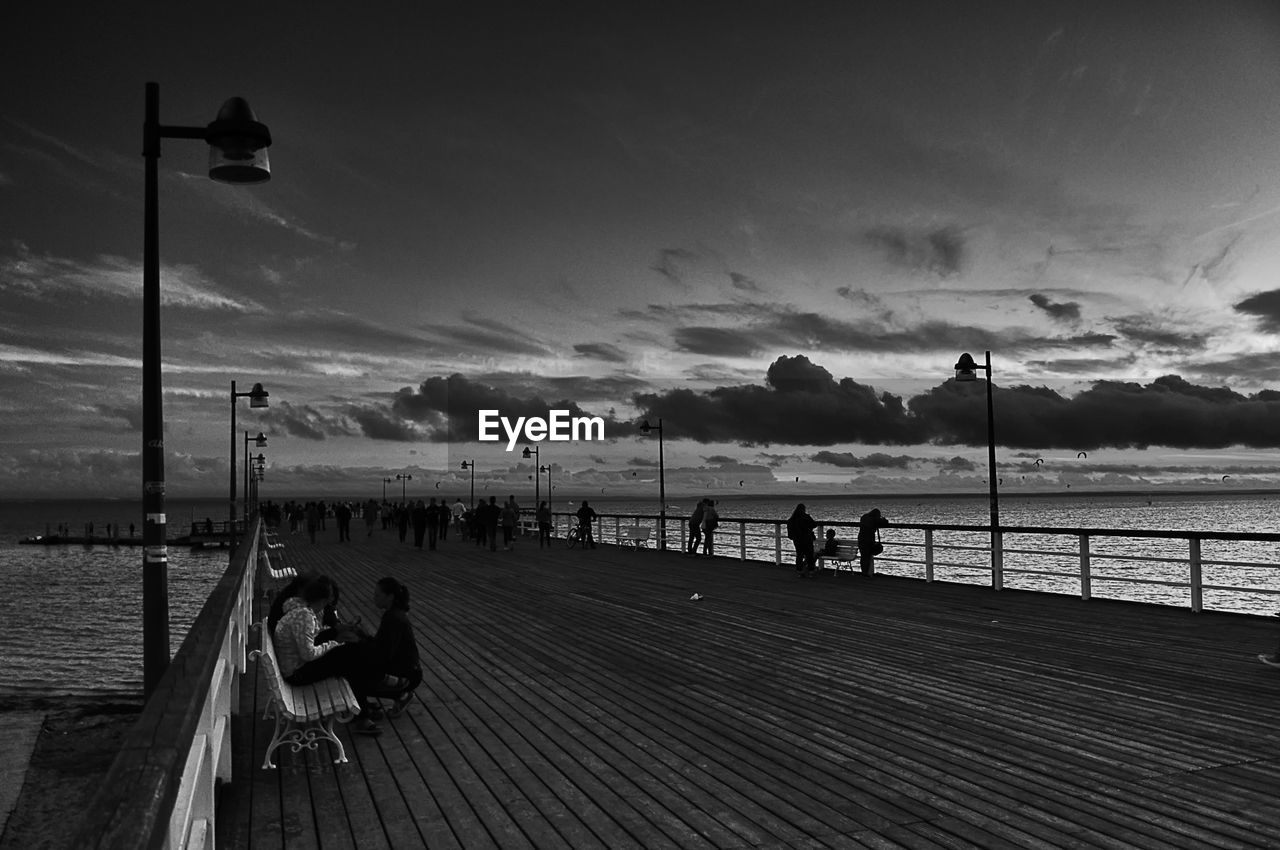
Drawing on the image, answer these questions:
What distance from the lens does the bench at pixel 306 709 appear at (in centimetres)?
575

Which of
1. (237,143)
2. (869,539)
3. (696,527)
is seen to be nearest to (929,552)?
(869,539)

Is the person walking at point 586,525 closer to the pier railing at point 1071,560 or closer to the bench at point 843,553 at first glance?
the pier railing at point 1071,560

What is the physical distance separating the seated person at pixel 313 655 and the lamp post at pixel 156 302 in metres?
0.89

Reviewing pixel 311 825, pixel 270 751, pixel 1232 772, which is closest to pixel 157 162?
pixel 270 751

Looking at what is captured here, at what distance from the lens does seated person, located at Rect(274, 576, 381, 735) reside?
649 centimetres

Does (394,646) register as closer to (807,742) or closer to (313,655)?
(313,655)

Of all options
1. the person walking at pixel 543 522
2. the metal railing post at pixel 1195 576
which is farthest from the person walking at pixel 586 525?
the metal railing post at pixel 1195 576

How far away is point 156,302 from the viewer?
723 centimetres

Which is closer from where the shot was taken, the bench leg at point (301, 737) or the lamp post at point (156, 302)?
the bench leg at point (301, 737)

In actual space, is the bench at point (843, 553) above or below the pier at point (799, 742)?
above

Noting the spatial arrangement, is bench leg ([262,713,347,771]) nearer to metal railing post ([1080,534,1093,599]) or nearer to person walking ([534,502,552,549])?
metal railing post ([1080,534,1093,599])

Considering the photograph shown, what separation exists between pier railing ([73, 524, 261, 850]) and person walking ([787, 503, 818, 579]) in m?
14.5

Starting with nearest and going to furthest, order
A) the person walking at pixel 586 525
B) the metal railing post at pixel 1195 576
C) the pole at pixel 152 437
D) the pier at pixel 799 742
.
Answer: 1. the pier at pixel 799 742
2. the pole at pixel 152 437
3. the metal railing post at pixel 1195 576
4. the person walking at pixel 586 525

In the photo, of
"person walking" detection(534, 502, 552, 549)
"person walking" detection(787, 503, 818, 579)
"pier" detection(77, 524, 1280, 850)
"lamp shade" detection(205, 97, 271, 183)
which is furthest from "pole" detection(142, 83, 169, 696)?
"person walking" detection(534, 502, 552, 549)
